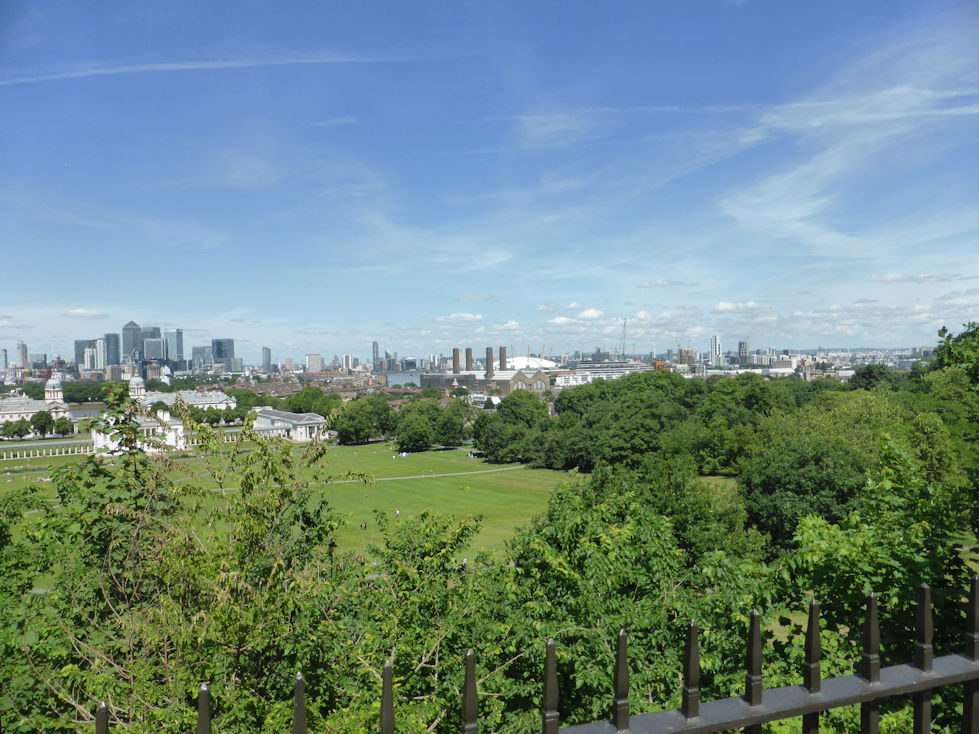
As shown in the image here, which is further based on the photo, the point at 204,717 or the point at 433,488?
the point at 433,488

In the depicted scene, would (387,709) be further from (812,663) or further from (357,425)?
(357,425)

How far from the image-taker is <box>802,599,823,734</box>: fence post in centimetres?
191

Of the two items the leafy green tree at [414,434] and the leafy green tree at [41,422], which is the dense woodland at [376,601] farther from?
the leafy green tree at [41,422]

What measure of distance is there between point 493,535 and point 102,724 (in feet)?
123

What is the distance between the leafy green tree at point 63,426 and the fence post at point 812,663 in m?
136

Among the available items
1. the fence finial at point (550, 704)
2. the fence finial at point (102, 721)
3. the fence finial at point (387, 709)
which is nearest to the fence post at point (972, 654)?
the fence finial at point (550, 704)

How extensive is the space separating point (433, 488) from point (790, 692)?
185 ft

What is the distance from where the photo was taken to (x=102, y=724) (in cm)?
155

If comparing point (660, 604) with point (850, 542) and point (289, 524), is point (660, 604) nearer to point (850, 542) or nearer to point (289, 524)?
point (850, 542)

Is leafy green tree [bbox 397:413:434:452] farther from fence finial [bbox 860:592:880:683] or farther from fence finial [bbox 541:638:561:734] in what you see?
fence finial [bbox 541:638:561:734]

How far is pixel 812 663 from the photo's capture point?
6.39ft

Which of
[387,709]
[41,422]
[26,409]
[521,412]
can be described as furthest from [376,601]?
[26,409]

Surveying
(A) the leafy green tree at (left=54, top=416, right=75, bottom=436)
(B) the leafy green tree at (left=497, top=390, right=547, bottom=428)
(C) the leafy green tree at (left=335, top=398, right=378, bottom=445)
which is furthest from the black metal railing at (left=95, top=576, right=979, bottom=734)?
(A) the leafy green tree at (left=54, top=416, right=75, bottom=436)

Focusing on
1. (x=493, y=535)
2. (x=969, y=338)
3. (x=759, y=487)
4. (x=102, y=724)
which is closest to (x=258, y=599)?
(x=102, y=724)
